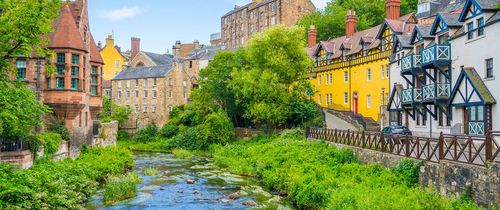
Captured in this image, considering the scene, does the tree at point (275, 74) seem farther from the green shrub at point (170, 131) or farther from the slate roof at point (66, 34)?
the slate roof at point (66, 34)

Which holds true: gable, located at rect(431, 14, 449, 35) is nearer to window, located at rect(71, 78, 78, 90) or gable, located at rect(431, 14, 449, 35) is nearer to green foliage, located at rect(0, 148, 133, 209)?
green foliage, located at rect(0, 148, 133, 209)

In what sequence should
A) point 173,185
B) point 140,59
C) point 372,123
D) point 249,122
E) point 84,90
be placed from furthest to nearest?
point 140,59 → point 249,122 → point 372,123 → point 84,90 → point 173,185

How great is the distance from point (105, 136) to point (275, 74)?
56.3ft

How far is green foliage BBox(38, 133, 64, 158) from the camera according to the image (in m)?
26.8

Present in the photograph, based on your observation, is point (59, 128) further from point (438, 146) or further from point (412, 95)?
point (412, 95)

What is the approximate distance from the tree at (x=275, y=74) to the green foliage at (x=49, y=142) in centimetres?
2169

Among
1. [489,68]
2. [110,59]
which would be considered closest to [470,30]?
[489,68]

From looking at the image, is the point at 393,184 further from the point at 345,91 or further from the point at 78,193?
the point at 345,91

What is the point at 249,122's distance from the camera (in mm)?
57625

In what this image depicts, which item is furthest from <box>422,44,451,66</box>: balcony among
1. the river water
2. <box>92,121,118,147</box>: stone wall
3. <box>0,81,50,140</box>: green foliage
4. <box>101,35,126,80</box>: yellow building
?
<box>101,35,126,80</box>: yellow building

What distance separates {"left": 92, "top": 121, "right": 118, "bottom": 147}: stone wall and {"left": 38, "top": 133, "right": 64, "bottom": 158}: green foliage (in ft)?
34.8

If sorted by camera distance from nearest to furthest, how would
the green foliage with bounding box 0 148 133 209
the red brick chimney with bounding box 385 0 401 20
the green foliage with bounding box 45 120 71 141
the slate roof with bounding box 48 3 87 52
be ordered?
1. the green foliage with bounding box 0 148 133 209
2. the green foliage with bounding box 45 120 71 141
3. the slate roof with bounding box 48 3 87 52
4. the red brick chimney with bounding box 385 0 401 20

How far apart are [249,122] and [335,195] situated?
38.3m

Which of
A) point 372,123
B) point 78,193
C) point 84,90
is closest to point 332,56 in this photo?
point 372,123
